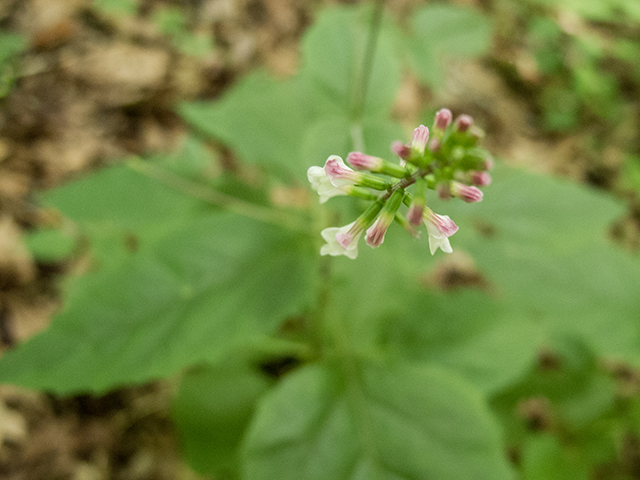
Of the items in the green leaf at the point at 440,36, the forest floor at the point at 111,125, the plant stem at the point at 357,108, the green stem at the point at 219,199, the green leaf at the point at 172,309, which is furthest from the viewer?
the green leaf at the point at 440,36

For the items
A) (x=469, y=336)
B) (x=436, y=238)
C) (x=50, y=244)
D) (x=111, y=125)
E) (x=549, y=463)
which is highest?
(x=436, y=238)

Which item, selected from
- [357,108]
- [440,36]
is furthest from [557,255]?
[440,36]

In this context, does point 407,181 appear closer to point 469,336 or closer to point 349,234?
point 349,234

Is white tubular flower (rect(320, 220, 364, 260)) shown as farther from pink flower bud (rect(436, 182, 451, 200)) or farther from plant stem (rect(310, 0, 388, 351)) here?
plant stem (rect(310, 0, 388, 351))

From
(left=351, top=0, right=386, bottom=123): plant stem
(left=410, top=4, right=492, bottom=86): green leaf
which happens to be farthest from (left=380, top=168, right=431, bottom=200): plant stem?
(left=410, top=4, right=492, bottom=86): green leaf

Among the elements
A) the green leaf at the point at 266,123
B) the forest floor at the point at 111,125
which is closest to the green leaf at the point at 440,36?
the green leaf at the point at 266,123

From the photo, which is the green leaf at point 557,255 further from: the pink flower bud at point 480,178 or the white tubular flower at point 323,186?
the white tubular flower at point 323,186
